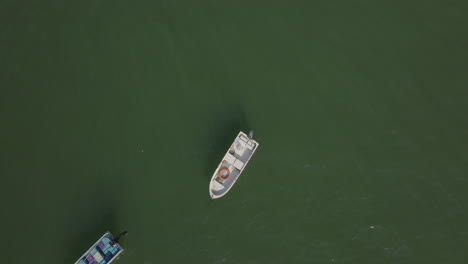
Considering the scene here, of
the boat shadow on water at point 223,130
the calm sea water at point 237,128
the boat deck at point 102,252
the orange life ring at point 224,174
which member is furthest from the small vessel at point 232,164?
the boat deck at point 102,252

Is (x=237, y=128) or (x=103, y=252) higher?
(x=237, y=128)

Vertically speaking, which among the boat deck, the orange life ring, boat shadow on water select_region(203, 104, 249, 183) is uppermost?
boat shadow on water select_region(203, 104, 249, 183)

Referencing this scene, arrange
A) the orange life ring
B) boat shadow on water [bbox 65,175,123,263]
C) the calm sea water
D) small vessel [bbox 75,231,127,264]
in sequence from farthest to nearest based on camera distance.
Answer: the orange life ring → the calm sea water → boat shadow on water [bbox 65,175,123,263] → small vessel [bbox 75,231,127,264]

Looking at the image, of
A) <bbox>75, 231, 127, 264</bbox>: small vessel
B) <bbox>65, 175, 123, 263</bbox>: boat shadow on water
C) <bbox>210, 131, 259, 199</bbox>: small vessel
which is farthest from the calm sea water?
<bbox>75, 231, 127, 264</bbox>: small vessel

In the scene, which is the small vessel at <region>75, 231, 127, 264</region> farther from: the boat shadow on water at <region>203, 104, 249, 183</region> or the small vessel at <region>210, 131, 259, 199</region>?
the boat shadow on water at <region>203, 104, 249, 183</region>

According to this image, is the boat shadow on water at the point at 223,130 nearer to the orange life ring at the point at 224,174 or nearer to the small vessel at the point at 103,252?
the orange life ring at the point at 224,174

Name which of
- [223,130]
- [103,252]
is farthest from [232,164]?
[103,252]

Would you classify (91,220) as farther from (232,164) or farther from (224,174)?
(232,164)
